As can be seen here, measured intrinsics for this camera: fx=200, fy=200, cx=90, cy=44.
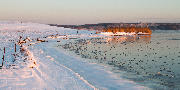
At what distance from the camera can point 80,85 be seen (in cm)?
1110

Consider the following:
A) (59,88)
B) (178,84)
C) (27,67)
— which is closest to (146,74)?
(178,84)

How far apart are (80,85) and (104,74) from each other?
4296 millimetres

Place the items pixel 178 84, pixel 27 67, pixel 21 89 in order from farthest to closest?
pixel 27 67
pixel 178 84
pixel 21 89

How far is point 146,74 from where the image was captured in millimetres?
14930

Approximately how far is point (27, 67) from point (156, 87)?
9.06m

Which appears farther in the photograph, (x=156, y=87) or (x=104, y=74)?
(x=104, y=74)

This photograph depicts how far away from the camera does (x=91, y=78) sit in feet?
45.7

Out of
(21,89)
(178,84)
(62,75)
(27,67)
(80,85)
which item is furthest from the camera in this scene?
(27,67)

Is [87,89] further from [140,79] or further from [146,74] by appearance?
[146,74]

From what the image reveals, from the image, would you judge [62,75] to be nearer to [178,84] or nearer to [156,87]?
[156,87]

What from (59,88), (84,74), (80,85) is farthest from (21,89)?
(84,74)

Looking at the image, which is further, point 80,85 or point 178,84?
point 178,84

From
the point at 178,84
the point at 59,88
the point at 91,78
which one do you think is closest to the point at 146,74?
the point at 178,84

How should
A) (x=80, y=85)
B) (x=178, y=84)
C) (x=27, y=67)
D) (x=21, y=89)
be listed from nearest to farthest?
(x=21, y=89), (x=80, y=85), (x=178, y=84), (x=27, y=67)
